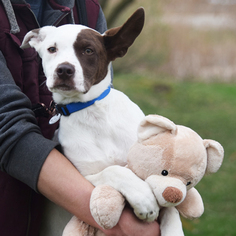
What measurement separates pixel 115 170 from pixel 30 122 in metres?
0.38

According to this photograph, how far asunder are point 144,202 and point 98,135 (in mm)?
381

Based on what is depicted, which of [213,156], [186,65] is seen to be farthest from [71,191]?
[186,65]

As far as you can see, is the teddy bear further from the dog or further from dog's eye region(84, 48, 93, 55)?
dog's eye region(84, 48, 93, 55)

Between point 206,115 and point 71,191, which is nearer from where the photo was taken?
point 71,191

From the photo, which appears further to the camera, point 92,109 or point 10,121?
point 92,109

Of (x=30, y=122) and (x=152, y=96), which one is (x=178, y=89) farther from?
(x=30, y=122)

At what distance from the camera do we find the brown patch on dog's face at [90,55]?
1371mm

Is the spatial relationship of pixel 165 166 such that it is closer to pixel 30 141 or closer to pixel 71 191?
pixel 71 191

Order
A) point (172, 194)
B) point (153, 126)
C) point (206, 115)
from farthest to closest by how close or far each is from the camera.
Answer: point (206, 115)
point (153, 126)
point (172, 194)

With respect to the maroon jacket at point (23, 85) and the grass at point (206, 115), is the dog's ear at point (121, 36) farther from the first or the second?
the grass at point (206, 115)

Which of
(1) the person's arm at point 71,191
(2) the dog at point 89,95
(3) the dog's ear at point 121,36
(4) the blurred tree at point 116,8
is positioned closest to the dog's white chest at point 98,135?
(2) the dog at point 89,95

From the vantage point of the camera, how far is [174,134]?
47.9 inches

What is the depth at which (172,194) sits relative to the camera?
1.13 m

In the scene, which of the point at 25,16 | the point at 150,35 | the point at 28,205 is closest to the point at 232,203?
the point at 28,205
